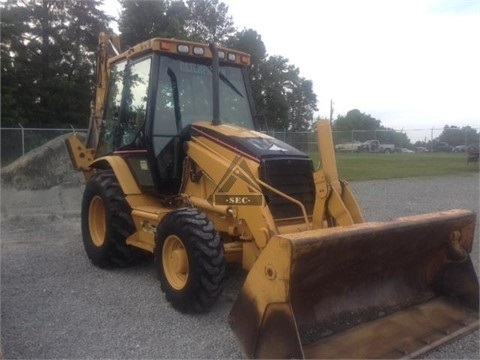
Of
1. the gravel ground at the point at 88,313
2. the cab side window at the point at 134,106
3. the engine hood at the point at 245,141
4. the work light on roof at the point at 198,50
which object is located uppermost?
the work light on roof at the point at 198,50

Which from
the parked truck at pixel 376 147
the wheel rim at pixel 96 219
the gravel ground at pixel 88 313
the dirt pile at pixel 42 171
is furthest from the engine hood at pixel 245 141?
the parked truck at pixel 376 147

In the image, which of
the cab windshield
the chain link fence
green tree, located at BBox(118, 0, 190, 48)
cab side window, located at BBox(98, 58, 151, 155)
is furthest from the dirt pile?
green tree, located at BBox(118, 0, 190, 48)

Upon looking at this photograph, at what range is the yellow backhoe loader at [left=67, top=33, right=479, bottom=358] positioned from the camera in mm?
3691

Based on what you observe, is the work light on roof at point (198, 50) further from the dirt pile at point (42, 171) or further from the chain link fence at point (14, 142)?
the chain link fence at point (14, 142)

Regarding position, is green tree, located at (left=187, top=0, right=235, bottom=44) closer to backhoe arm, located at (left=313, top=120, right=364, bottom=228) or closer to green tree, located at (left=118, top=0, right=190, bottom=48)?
green tree, located at (left=118, top=0, right=190, bottom=48)

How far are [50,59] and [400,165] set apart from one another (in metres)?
19.9

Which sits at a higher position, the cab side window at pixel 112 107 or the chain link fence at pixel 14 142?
the cab side window at pixel 112 107

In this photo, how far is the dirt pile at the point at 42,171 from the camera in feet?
37.7

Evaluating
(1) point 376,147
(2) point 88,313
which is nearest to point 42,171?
(2) point 88,313

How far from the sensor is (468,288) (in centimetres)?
451

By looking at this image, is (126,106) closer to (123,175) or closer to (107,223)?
(123,175)

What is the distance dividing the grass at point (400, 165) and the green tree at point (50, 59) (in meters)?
14.9

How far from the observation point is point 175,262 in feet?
15.5

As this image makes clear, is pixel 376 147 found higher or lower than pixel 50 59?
lower
